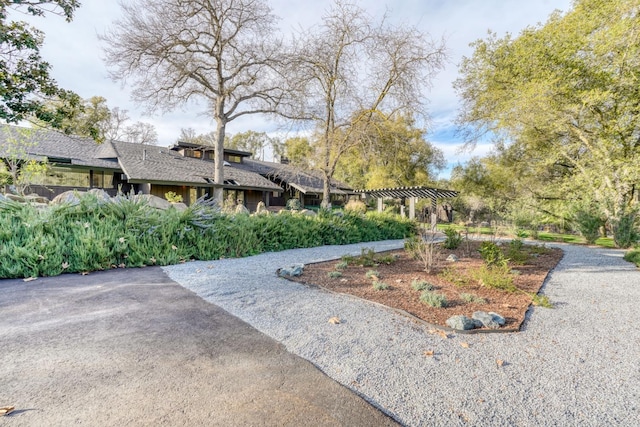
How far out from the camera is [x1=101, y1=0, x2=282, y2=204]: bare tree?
1427 cm

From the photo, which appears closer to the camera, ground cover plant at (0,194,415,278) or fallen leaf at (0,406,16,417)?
fallen leaf at (0,406,16,417)

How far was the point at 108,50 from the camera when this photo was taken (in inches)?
554

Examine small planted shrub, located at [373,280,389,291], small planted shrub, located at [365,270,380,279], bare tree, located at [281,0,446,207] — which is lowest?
small planted shrub, located at [373,280,389,291]

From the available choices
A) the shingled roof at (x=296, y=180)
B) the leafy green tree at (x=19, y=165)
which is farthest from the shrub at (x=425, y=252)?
the shingled roof at (x=296, y=180)

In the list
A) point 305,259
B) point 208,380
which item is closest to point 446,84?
point 305,259

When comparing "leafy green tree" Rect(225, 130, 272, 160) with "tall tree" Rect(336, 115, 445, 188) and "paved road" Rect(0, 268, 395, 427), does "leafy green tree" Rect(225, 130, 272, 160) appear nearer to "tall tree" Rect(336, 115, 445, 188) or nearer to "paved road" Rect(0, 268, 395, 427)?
"tall tree" Rect(336, 115, 445, 188)

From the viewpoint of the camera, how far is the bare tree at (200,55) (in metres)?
14.3

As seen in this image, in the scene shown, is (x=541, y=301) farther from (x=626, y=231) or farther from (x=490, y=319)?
(x=626, y=231)

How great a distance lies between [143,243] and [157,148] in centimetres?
1820

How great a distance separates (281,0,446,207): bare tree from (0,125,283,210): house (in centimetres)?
692

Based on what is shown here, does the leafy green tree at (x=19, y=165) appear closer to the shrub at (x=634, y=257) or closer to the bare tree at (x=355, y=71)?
the bare tree at (x=355, y=71)

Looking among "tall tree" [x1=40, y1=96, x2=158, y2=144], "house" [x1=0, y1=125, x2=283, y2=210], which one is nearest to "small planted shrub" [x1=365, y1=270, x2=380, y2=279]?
"house" [x1=0, y1=125, x2=283, y2=210]

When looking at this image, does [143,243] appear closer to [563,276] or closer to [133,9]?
[563,276]

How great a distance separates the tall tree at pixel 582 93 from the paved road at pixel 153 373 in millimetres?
12075
